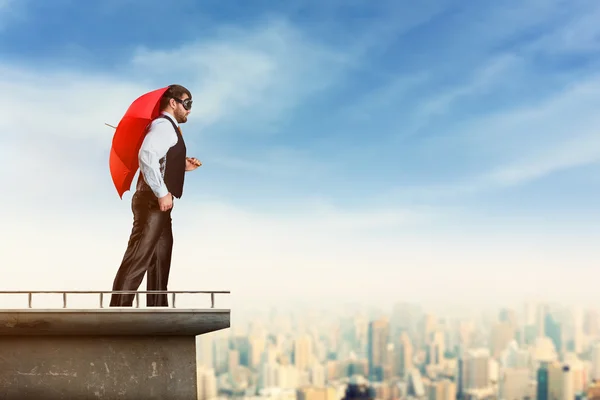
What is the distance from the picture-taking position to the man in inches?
882

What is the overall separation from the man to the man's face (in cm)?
34

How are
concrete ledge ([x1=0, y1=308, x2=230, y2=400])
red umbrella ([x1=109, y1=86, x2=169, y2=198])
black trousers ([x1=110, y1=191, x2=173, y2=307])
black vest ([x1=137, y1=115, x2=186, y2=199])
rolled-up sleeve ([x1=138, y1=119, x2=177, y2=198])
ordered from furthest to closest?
red umbrella ([x1=109, y1=86, x2=169, y2=198]), black vest ([x1=137, y1=115, x2=186, y2=199]), rolled-up sleeve ([x1=138, y1=119, x2=177, y2=198]), black trousers ([x1=110, y1=191, x2=173, y2=307]), concrete ledge ([x1=0, y1=308, x2=230, y2=400])

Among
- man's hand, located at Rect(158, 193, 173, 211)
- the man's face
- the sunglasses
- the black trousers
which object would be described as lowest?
the black trousers

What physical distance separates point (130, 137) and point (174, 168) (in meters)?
1.57

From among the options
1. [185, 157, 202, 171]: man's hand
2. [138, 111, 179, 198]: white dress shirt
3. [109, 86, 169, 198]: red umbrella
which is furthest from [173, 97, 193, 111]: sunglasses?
[185, 157, 202, 171]: man's hand

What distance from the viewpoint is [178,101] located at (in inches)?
931

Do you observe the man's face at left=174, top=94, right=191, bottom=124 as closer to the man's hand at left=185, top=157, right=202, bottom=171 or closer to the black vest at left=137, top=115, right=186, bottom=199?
the black vest at left=137, top=115, right=186, bottom=199

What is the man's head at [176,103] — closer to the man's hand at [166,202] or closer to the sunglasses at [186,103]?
the sunglasses at [186,103]

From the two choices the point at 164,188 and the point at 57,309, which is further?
the point at 164,188

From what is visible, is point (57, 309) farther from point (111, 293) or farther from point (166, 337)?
point (166, 337)

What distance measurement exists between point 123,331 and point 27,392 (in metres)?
2.85

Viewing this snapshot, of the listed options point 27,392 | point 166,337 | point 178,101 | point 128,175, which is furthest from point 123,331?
point 178,101

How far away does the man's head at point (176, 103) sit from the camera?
77.5 feet

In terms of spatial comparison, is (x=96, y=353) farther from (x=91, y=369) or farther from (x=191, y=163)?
(x=191, y=163)
